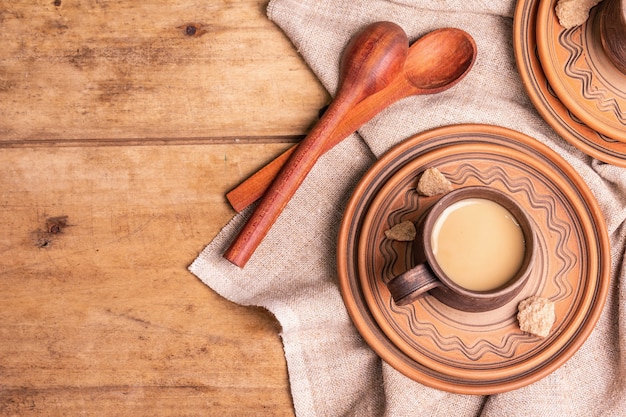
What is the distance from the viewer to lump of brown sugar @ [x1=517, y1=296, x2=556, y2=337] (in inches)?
34.7

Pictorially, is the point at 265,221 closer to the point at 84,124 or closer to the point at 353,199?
the point at 353,199

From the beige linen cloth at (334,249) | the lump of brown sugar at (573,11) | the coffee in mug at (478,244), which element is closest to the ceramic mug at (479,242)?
the coffee in mug at (478,244)

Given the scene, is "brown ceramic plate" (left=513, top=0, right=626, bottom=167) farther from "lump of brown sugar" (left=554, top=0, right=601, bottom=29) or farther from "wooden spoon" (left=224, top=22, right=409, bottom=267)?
"wooden spoon" (left=224, top=22, right=409, bottom=267)

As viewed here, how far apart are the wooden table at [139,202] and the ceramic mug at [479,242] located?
0.28m

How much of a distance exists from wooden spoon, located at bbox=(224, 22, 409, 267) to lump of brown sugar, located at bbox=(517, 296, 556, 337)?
36cm

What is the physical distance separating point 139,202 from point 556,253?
2.05 ft

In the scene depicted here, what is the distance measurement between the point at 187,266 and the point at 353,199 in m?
0.29

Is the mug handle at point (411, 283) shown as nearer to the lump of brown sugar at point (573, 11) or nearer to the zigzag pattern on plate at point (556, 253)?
the zigzag pattern on plate at point (556, 253)

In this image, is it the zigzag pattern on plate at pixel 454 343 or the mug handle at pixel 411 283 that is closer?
the mug handle at pixel 411 283

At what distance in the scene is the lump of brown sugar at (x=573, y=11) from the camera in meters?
0.92

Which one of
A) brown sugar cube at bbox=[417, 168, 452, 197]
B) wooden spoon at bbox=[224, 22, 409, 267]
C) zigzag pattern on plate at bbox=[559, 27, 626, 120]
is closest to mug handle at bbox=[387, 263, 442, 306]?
brown sugar cube at bbox=[417, 168, 452, 197]

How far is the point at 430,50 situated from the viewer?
980 mm

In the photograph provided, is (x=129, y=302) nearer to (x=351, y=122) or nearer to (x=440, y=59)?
(x=351, y=122)

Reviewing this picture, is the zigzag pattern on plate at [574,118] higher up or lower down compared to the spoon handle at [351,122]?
higher up
